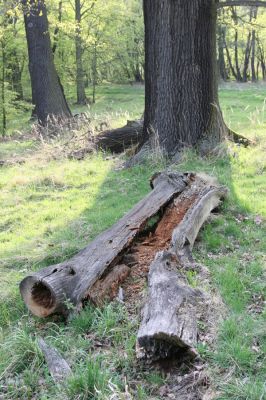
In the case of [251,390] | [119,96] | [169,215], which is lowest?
[251,390]

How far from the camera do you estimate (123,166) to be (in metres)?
9.33

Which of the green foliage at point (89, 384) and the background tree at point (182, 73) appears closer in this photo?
the green foliage at point (89, 384)

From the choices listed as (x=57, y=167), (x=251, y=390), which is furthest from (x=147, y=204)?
(x=57, y=167)

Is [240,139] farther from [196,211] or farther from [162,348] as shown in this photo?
[162,348]

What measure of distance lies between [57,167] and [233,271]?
19.5 ft

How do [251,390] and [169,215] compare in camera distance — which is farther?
[169,215]

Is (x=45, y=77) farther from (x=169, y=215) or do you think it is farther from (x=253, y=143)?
(x=169, y=215)

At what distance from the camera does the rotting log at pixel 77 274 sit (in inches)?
157

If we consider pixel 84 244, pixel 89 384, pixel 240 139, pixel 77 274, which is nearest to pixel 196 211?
pixel 84 244

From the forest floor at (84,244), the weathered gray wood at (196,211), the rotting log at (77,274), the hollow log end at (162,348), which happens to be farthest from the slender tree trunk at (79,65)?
the hollow log end at (162,348)

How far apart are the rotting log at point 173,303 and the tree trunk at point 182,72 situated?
378cm

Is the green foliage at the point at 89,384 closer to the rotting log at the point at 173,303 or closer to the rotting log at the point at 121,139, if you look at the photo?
the rotting log at the point at 173,303

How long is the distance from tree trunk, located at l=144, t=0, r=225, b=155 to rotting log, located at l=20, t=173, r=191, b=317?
407 cm

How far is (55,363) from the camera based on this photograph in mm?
3412
